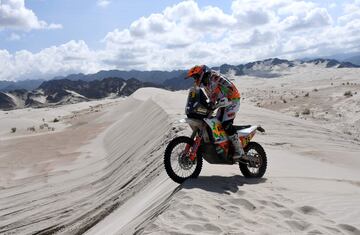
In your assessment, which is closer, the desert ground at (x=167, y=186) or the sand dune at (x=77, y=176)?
the desert ground at (x=167, y=186)

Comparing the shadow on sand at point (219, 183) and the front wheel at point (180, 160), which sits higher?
the front wheel at point (180, 160)

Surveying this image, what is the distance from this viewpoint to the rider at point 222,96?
24.6ft

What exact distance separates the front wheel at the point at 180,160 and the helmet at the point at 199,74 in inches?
38.5

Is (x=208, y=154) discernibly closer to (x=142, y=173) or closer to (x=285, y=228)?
(x=285, y=228)

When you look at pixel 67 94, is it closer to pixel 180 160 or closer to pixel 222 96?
pixel 222 96

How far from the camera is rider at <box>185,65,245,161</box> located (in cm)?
749

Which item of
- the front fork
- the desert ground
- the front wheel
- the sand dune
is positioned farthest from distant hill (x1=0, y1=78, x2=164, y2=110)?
the front fork

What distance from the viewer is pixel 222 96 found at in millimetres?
7637

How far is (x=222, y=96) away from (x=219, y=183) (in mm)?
1426

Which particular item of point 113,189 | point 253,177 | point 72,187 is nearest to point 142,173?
point 113,189

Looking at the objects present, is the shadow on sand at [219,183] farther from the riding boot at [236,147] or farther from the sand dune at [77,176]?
the sand dune at [77,176]

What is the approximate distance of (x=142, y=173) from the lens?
1120cm

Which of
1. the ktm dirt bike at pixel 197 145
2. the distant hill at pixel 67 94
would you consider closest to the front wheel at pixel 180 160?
the ktm dirt bike at pixel 197 145

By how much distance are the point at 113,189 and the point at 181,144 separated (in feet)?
15.0
